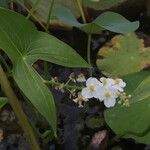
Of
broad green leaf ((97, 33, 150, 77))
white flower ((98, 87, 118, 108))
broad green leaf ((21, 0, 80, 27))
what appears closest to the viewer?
white flower ((98, 87, 118, 108))

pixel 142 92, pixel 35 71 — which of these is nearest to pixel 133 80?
pixel 142 92

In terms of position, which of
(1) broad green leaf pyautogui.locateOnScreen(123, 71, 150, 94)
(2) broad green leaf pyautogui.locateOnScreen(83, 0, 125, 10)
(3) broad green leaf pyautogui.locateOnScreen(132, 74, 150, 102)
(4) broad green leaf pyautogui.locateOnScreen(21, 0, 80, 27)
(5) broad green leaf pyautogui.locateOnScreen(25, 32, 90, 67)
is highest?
(4) broad green leaf pyautogui.locateOnScreen(21, 0, 80, 27)

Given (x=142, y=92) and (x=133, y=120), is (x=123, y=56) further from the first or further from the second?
(x=142, y=92)

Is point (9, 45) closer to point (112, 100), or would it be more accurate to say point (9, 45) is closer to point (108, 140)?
point (112, 100)

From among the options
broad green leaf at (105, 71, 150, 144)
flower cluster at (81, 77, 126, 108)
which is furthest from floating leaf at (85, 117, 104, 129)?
flower cluster at (81, 77, 126, 108)

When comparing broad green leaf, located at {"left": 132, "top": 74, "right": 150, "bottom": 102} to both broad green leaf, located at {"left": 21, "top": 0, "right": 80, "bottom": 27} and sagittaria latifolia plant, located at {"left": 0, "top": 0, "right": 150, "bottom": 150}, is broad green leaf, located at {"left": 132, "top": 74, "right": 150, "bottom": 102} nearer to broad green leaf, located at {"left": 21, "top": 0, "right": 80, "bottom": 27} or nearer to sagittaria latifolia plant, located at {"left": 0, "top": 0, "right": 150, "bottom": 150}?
sagittaria latifolia plant, located at {"left": 0, "top": 0, "right": 150, "bottom": 150}

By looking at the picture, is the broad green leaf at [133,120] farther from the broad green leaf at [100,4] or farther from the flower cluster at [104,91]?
the broad green leaf at [100,4]
